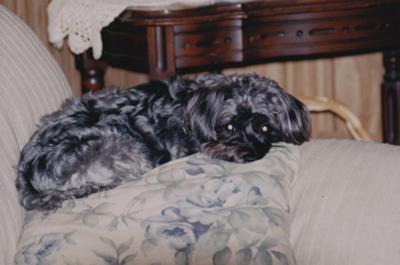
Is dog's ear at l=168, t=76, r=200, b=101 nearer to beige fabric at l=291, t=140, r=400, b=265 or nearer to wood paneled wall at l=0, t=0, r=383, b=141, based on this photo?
beige fabric at l=291, t=140, r=400, b=265

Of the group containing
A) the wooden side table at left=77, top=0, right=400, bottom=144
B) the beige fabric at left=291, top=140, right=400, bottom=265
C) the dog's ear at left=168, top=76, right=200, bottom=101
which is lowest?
the beige fabric at left=291, top=140, right=400, bottom=265

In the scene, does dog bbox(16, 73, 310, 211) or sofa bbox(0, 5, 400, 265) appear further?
dog bbox(16, 73, 310, 211)

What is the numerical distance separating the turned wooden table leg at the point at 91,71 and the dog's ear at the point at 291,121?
1.37m

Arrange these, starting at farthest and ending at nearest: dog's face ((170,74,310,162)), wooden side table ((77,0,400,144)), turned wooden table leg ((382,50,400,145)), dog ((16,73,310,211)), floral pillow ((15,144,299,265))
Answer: turned wooden table leg ((382,50,400,145)), wooden side table ((77,0,400,144)), dog's face ((170,74,310,162)), dog ((16,73,310,211)), floral pillow ((15,144,299,265))

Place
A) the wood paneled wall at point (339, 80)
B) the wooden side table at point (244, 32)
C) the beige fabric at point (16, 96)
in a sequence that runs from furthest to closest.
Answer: the wood paneled wall at point (339, 80) → the wooden side table at point (244, 32) → the beige fabric at point (16, 96)

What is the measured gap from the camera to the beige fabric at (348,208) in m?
2.03

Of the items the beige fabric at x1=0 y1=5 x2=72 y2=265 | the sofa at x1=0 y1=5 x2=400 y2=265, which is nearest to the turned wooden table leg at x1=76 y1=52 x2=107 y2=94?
the beige fabric at x1=0 y1=5 x2=72 y2=265

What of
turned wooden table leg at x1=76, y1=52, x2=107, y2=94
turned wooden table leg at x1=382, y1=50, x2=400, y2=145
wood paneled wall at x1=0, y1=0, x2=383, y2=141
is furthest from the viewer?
wood paneled wall at x1=0, y1=0, x2=383, y2=141

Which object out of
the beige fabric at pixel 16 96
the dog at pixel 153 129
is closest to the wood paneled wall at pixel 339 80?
the dog at pixel 153 129

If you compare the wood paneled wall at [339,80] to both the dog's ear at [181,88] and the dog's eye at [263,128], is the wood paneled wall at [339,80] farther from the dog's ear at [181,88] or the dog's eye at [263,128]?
the dog's eye at [263,128]

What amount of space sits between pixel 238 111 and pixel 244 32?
753 millimetres

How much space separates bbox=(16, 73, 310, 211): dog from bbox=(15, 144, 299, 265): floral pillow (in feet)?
0.88

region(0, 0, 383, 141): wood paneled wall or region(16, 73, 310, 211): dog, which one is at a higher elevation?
region(16, 73, 310, 211): dog

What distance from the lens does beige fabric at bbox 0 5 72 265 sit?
211 cm
